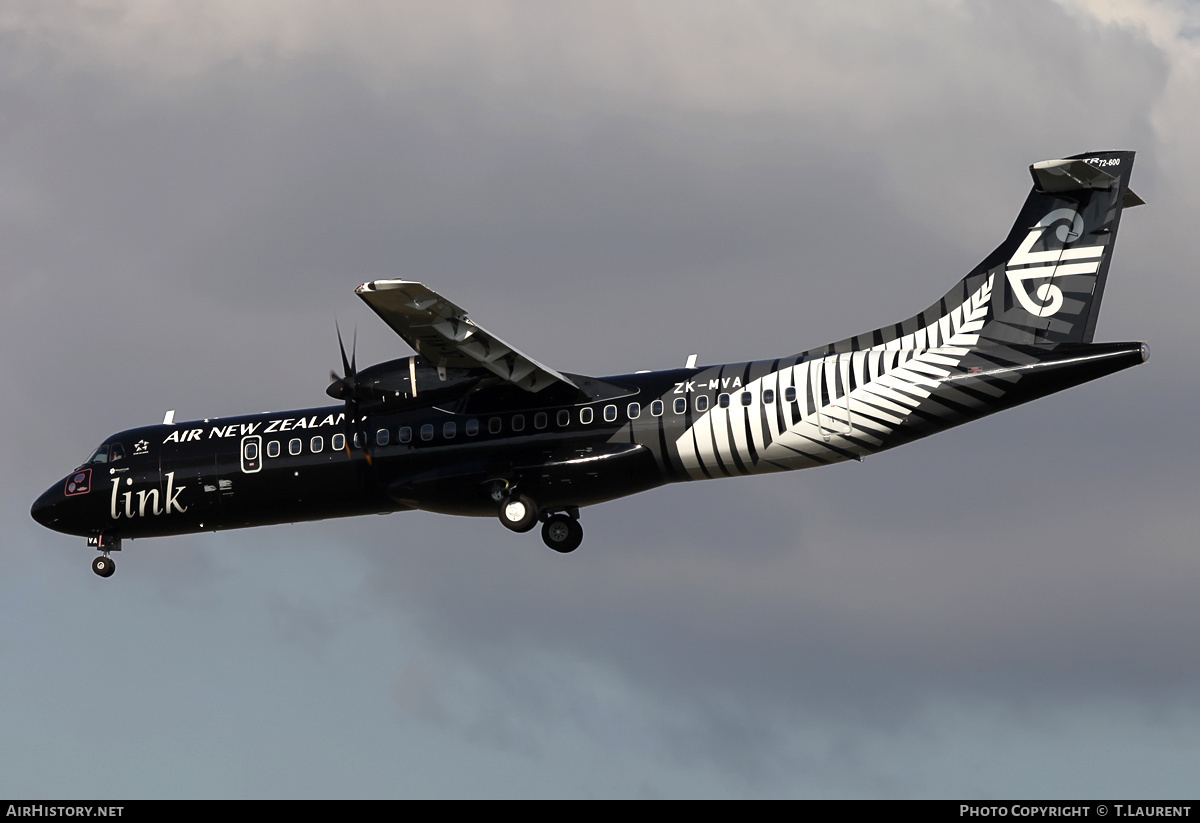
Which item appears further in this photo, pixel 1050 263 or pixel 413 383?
pixel 413 383

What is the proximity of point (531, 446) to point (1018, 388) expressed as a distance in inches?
379

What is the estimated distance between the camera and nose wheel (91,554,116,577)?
3666cm

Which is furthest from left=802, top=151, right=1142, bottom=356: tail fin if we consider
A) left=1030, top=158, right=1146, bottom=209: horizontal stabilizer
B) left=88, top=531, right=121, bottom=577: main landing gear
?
left=88, top=531, right=121, bottom=577: main landing gear

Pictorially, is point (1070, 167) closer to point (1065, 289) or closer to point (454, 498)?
point (1065, 289)

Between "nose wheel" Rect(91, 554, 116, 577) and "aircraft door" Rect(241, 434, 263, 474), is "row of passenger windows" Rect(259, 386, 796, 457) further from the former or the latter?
"nose wheel" Rect(91, 554, 116, 577)

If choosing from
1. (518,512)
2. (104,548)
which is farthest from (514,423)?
(104,548)

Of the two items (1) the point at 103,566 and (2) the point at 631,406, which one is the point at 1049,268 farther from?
(1) the point at 103,566

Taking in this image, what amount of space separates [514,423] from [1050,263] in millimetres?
11015

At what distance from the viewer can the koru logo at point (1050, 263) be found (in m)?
31.2

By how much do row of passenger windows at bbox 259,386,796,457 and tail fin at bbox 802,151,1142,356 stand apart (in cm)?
161

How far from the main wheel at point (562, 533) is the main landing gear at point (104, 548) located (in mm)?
9875

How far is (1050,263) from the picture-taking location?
31531 millimetres

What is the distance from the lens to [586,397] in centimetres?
3303
